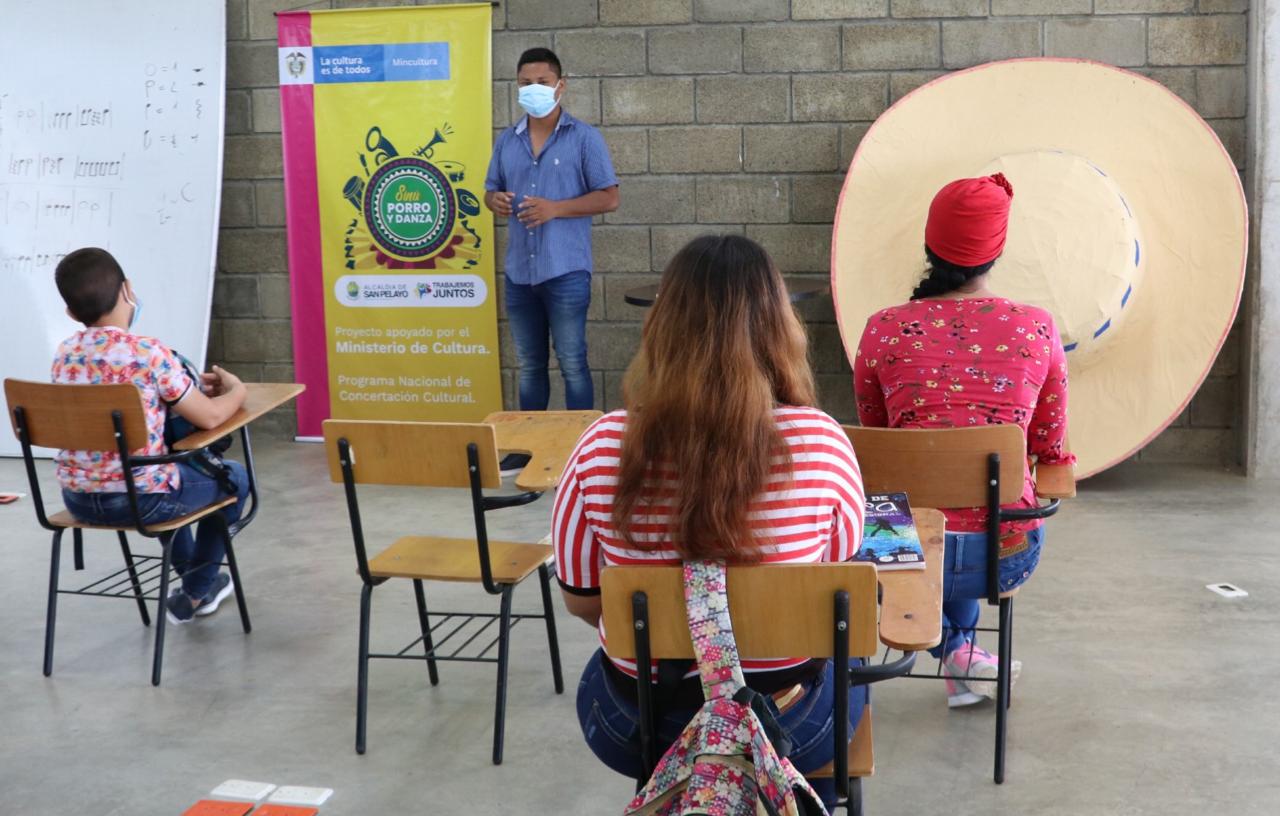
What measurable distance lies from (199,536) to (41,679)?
548 millimetres

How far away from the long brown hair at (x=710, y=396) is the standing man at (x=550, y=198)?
296cm

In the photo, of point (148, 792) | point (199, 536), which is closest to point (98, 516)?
point (199, 536)

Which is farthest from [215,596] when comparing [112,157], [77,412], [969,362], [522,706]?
[112,157]

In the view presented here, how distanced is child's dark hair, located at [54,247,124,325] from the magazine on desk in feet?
6.35

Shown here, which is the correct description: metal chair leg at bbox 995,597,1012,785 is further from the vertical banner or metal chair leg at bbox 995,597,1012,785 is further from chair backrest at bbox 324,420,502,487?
the vertical banner

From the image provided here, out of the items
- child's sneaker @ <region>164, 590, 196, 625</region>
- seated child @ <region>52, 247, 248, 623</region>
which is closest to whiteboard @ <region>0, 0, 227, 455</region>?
child's sneaker @ <region>164, 590, 196, 625</region>

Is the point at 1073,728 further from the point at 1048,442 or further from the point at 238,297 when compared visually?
the point at 238,297

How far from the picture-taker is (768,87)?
499 cm

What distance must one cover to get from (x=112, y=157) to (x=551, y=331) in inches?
77.8

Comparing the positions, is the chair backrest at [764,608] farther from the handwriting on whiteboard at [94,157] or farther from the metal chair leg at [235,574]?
the handwriting on whiteboard at [94,157]

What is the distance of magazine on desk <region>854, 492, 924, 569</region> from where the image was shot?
191 centimetres

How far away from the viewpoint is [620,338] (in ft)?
17.3

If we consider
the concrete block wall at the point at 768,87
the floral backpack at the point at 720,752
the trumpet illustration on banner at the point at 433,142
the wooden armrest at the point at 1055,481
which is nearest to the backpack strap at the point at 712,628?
the floral backpack at the point at 720,752

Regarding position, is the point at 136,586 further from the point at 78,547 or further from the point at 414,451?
the point at 414,451
